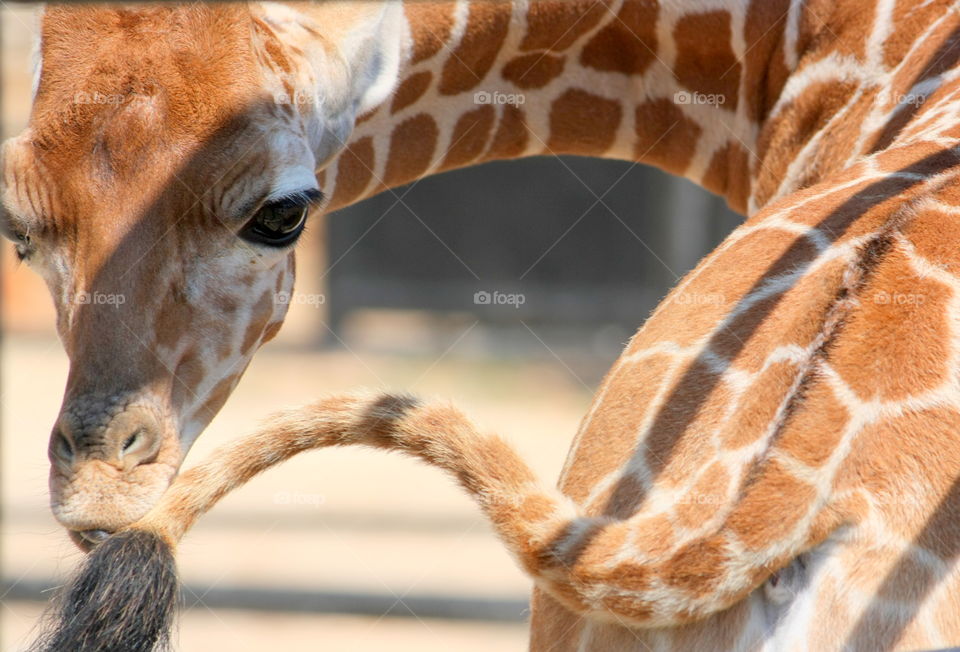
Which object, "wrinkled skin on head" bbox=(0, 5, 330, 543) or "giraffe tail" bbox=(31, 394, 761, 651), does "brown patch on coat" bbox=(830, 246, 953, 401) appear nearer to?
"giraffe tail" bbox=(31, 394, 761, 651)

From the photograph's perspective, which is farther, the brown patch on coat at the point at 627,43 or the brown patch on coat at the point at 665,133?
the brown patch on coat at the point at 665,133

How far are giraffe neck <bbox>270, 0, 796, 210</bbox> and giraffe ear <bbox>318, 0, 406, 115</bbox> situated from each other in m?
0.13

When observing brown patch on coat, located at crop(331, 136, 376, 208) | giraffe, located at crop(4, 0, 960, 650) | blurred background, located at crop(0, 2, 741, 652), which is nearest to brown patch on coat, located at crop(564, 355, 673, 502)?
giraffe, located at crop(4, 0, 960, 650)

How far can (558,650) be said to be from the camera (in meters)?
1.65

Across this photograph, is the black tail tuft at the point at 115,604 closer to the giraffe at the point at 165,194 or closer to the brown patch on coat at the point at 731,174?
the giraffe at the point at 165,194

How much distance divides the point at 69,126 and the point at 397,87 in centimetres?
88

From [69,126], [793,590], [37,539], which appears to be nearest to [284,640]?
[37,539]

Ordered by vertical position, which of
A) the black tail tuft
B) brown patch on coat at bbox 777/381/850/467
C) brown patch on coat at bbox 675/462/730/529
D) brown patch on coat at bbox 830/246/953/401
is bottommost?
the black tail tuft

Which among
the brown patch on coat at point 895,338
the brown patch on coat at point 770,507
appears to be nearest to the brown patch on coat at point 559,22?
the brown patch on coat at point 895,338

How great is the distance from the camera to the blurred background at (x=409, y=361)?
18.5 ft

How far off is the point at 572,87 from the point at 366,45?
0.71m

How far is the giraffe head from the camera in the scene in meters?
1.99

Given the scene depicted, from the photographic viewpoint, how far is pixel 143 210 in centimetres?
200

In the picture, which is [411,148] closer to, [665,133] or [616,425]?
[665,133]
